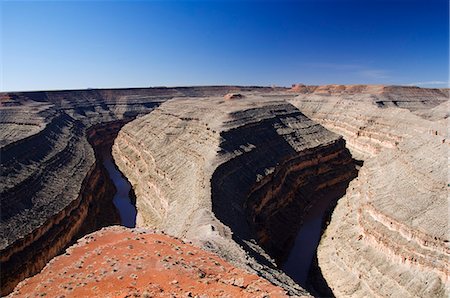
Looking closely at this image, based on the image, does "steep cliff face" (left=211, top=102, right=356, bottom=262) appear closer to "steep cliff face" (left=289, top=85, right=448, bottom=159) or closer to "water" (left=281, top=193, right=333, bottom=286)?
"water" (left=281, top=193, right=333, bottom=286)

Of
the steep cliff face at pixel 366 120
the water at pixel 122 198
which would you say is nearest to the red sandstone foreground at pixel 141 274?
the water at pixel 122 198

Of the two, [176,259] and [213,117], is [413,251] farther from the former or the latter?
[213,117]

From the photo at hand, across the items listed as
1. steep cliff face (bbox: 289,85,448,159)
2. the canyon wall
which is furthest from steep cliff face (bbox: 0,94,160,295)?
steep cliff face (bbox: 289,85,448,159)

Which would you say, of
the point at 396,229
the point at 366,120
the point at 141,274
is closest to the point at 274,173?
the point at 396,229

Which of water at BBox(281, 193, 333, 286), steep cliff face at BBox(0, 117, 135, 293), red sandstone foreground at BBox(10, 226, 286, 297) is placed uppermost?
red sandstone foreground at BBox(10, 226, 286, 297)

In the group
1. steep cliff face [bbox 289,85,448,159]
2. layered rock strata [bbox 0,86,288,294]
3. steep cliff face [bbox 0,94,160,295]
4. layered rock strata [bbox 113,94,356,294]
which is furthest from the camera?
steep cliff face [bbox 289,85,448,159]

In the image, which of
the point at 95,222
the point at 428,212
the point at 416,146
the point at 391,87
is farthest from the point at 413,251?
the point at 391,87

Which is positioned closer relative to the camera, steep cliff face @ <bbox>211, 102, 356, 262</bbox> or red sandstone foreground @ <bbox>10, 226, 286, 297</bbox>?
red sandstone foreground @ <bbox>10, 226, 286, 297</bbox>

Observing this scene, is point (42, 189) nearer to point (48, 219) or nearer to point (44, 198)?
point (44, 198)
